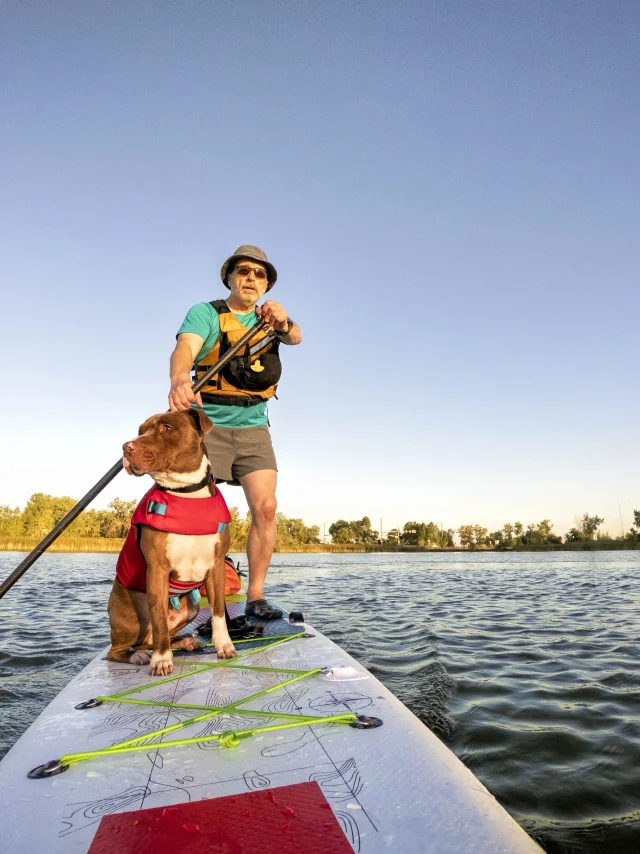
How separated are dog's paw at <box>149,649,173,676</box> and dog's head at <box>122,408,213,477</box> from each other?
1217 mm

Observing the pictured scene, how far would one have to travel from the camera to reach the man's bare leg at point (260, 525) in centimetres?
525

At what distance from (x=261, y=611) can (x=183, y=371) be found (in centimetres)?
244

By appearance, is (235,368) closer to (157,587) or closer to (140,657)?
(157,587)

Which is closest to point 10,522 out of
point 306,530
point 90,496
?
point 306,530

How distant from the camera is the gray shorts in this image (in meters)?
5.19

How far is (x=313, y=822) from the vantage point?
1.60m

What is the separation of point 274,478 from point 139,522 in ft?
6.59

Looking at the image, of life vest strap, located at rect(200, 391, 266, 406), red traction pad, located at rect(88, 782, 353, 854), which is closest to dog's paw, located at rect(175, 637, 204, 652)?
life vest strap, located at rect(200, 391, 266, 406)

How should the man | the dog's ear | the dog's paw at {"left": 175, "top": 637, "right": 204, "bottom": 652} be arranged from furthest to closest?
the man
the dog's paw at {"left": 175, "top": 637, "right": 204, "bottom": 652}
the dog's ear

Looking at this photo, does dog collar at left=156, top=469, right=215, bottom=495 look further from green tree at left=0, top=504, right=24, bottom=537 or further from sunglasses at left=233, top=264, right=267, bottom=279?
green tree at left=0, top=504, right=24, bottom=537

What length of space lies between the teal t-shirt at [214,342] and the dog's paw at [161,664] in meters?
2.39

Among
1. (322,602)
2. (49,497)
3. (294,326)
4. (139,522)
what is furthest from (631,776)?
(49,497)

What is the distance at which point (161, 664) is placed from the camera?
11.2 feet

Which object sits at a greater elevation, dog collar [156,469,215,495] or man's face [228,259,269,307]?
man's face [228,259,269,307]
